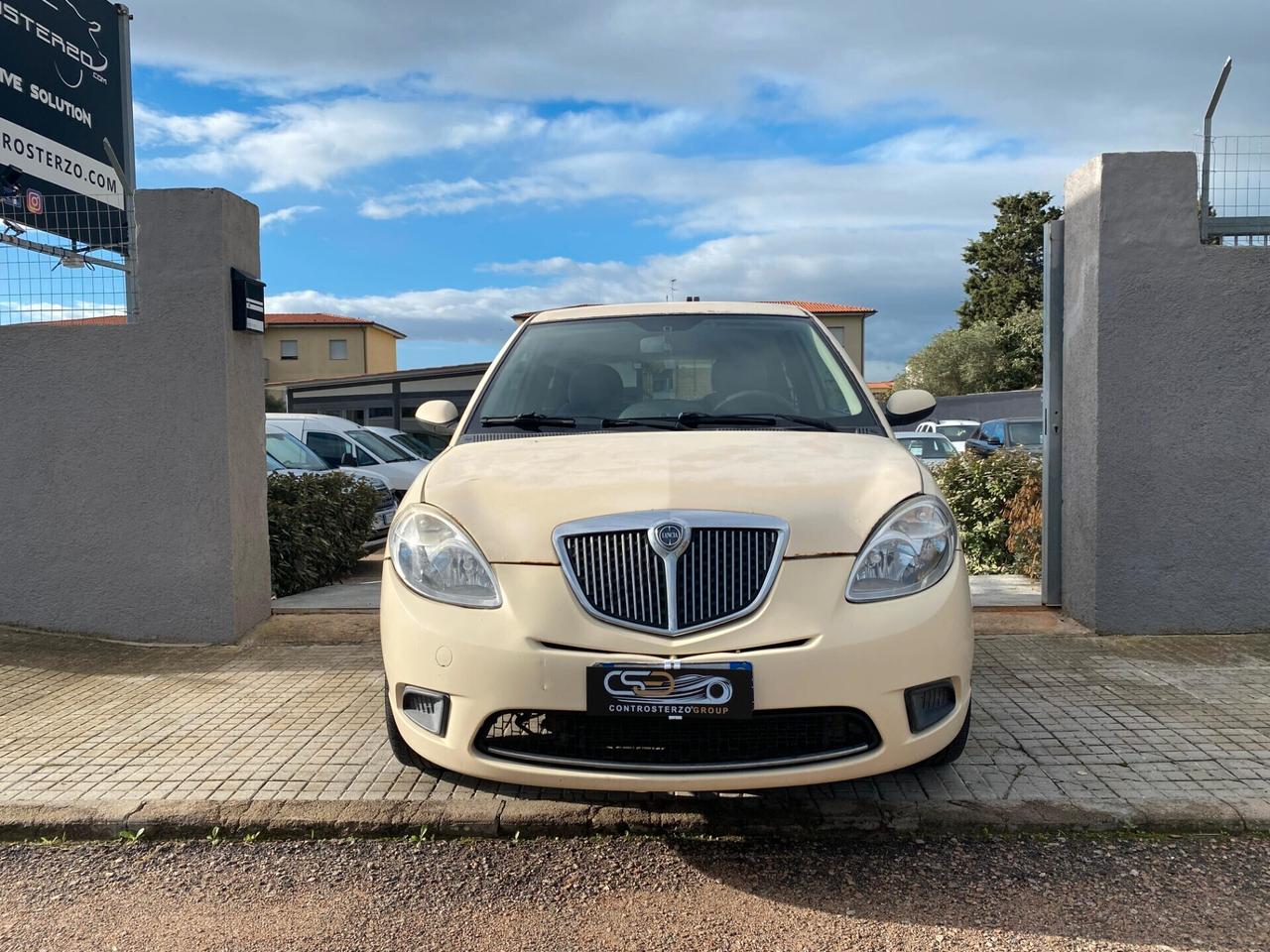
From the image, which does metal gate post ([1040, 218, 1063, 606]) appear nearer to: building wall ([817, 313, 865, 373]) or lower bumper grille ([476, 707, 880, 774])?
lower bumper grille ([476, 707, 880, 774])

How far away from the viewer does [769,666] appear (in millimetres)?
2748

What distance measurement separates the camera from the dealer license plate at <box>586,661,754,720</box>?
2748 mm

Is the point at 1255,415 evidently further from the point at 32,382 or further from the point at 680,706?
the point at 32,382

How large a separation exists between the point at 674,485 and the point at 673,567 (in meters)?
0.29

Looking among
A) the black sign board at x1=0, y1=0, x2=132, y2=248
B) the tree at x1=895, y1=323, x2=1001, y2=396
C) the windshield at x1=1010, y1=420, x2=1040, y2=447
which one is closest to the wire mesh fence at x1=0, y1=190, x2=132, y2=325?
the black sign board at x1=0, y1=0, x2=132, y2=248

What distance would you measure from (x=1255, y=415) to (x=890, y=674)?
3823 millimetres

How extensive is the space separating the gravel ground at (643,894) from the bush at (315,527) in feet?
13.0

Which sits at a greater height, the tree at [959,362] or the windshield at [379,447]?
the tree at [959,362]

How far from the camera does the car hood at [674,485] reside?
2.95m

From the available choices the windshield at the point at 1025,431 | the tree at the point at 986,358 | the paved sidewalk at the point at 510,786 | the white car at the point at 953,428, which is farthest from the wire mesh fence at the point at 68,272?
the tree at the point at 986,358

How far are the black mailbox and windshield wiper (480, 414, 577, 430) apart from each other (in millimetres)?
2378

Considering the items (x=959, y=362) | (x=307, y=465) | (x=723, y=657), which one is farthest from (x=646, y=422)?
(x=959, y=362)

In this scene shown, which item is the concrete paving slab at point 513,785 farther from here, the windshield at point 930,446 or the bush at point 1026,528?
the windshield at point 930,446

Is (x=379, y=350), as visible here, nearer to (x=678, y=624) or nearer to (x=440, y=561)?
(x=440, y=561)
